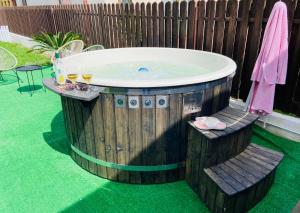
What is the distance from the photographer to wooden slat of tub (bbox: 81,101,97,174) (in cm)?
270

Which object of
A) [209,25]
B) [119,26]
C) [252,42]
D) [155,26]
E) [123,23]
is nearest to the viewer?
[252,42]

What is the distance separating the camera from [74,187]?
2801 millimetres

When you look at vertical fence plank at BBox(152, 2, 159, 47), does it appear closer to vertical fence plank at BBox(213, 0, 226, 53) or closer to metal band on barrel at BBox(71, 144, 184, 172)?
vertical fence plank at BBox(213, 0, 226, 53)

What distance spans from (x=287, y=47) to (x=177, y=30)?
2473 millimetres

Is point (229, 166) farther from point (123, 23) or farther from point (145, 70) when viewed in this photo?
point (123, 23)

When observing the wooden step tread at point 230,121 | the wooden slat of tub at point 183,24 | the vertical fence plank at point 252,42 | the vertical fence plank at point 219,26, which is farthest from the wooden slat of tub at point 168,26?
the wooden step tread at point 230,121

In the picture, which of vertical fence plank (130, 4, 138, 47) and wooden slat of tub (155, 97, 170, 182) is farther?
vertical fence plank (130, 4, 138, 47)

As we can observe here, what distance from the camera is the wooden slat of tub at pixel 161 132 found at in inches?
100

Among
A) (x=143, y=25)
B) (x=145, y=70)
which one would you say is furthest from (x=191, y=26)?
(x=143, y=25)

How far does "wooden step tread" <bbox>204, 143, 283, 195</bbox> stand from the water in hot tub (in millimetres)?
1872

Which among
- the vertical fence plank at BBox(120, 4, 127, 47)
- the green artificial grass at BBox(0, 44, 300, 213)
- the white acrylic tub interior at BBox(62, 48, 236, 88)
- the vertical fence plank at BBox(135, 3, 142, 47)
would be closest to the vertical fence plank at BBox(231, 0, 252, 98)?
the white acrylic tub interior at BBox(62, 48, 236, 88)

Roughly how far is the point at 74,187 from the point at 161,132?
1.19m

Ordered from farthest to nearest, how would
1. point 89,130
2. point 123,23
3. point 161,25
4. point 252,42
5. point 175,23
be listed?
1. point 123,23
2. point 161,25
3. point 175,23
4. point 252,42
5. point 89,130

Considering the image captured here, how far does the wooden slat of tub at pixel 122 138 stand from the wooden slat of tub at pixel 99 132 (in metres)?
0.18
